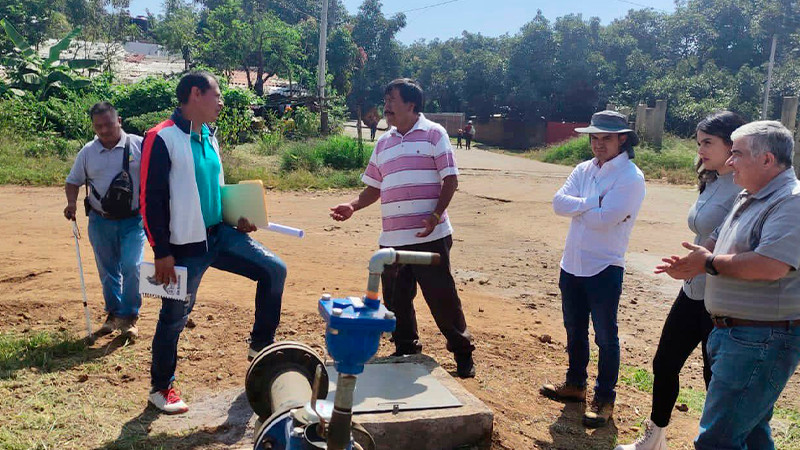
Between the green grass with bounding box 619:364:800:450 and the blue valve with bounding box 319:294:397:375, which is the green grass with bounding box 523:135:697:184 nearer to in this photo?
the green grass with bounding box 619:364:800:450

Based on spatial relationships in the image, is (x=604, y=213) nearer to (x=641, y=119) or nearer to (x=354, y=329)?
(x=354, y=329)

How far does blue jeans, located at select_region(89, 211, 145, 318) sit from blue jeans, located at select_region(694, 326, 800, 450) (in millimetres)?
3976

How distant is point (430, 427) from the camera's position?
345 cm

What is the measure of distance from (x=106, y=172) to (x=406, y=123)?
231cm

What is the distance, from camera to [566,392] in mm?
4301

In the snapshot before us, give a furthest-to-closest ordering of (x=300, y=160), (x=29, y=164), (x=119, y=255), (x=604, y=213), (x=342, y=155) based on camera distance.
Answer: (x=342, y=155) < (x=300, y=160) < (x=29, y=164) < (x=119, y=255) < (x=604, y=213)

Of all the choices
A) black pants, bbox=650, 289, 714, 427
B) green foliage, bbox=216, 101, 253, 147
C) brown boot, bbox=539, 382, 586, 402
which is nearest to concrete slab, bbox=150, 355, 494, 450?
brown boot, bbox=539, 382, 586, 402

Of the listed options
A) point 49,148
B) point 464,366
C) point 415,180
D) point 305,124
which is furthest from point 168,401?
point 305,124

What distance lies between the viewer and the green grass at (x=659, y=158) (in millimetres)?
20891

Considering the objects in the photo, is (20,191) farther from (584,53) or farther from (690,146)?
(584,53)

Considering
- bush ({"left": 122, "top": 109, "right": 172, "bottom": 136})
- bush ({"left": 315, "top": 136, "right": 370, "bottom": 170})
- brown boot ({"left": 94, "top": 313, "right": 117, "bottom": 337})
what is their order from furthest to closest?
bush ({"left": 122, "top": 109, "right": 172, "bottom": 136}) → bush ({"left": 315, "top": 136, "right": 370, "bottom": 170}) → brown boot ({"left": 94, "top": 313, "right": 117, "bottom": 337})

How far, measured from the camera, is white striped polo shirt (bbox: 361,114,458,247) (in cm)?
432

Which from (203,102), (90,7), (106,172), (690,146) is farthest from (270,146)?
(90,7)

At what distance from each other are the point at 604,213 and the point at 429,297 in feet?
4.01
